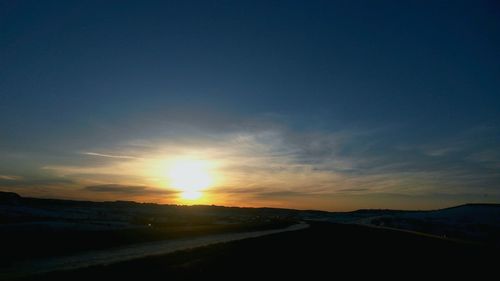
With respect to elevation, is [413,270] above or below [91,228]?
below

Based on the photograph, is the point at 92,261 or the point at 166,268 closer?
the point at 166,268

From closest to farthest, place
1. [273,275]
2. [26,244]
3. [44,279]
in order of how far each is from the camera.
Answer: [44,279] < [273,275] < [26,244]

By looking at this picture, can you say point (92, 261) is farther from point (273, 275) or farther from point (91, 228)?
point (91, 228)

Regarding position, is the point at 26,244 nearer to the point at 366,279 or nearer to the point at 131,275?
the point at 131,275

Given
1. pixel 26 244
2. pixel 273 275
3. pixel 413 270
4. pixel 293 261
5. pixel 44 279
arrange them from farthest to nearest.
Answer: pixel 26 244 < pixel 293 261 < pixel 413 270 < pixel 273 275 < pixel 44 279

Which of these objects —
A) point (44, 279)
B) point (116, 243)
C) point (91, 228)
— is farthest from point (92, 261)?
point (91, 228)

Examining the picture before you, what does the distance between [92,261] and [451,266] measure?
57.9 feet

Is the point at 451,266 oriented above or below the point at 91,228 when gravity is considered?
below

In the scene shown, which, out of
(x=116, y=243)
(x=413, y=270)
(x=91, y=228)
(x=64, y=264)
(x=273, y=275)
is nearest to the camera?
(x=273, y=275)

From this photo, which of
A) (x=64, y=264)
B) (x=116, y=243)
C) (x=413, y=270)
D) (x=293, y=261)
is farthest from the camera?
(x=116, y=243)

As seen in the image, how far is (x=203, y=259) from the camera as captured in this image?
83.2 feet

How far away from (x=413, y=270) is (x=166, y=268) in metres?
10.6

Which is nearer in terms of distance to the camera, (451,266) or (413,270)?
(413,270)

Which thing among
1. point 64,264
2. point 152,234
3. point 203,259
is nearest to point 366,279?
point 203,259
